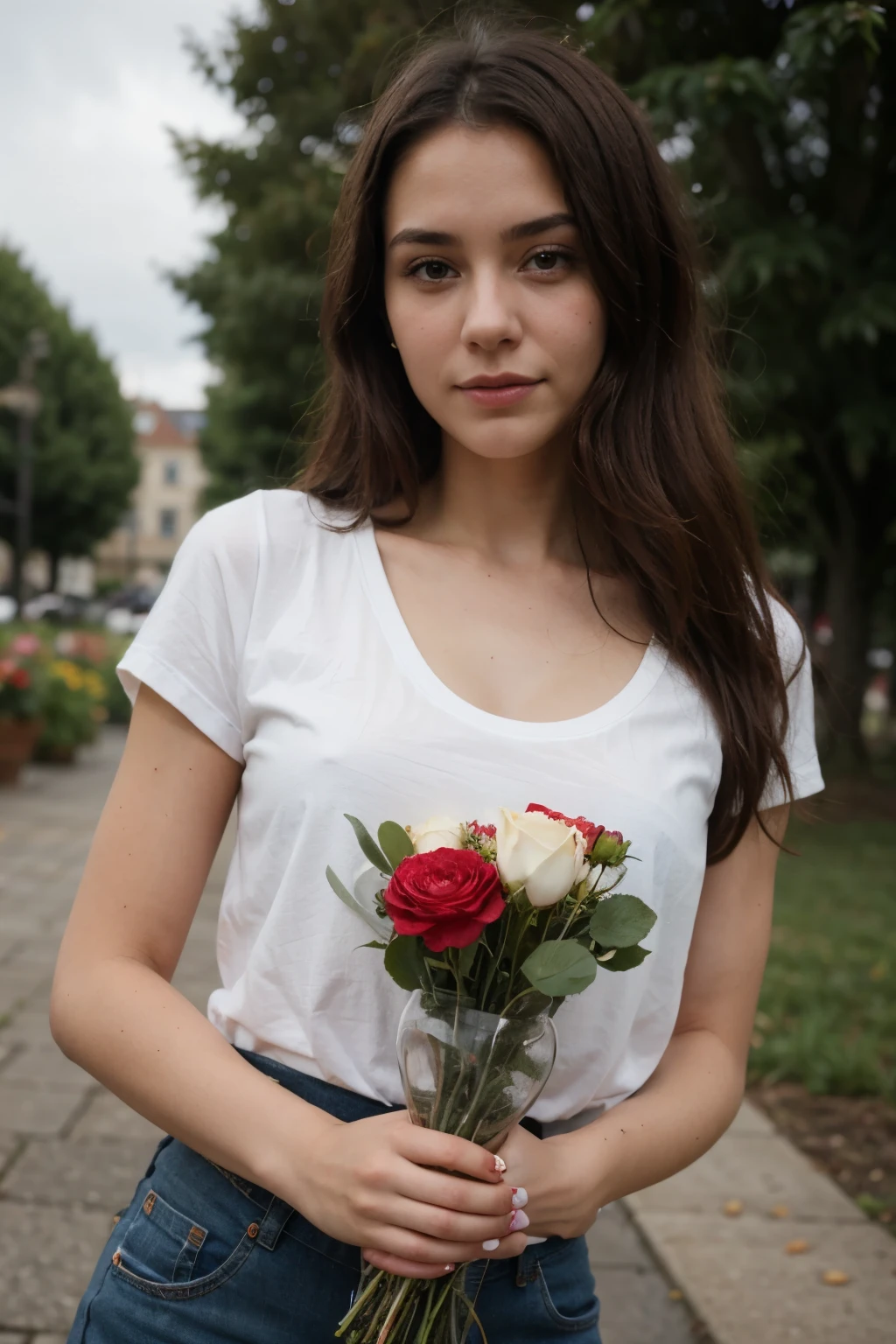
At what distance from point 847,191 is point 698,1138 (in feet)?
25.6

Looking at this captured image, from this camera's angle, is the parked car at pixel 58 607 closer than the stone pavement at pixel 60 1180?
No

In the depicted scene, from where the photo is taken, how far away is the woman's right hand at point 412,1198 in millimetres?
1263

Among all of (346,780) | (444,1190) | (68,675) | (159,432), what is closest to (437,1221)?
(444,1190)

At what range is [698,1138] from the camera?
162cm

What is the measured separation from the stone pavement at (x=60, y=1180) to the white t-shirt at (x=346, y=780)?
1.73 meters

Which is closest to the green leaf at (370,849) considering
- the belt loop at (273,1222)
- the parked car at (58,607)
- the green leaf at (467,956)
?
the green leaf at (467,956)

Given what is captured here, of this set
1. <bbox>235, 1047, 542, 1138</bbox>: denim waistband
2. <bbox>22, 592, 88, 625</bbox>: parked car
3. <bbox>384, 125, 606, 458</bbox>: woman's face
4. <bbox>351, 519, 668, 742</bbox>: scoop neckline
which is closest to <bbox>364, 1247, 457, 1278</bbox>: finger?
<bbox>235, 1047, 542, 1138</bbox>: denim waistband

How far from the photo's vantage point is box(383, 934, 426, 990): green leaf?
1.29m

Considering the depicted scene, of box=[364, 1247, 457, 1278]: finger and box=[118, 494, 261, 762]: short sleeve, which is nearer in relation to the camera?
box=[364, 1247, 457, 1278]: finger

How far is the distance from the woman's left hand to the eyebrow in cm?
103

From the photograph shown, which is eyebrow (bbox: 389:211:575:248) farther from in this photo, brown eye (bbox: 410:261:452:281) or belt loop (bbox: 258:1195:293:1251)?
belt loop (bbox: 258:1195:293:1251)

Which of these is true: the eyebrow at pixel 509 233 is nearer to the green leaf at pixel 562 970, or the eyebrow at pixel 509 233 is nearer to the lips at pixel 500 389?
the lips at pixel 500 389

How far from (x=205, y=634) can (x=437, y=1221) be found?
27.7 inches

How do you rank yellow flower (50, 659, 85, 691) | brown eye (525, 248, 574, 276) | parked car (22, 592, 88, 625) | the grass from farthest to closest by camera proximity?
1. parked car (22, 592, 88, 625)
2. yellow flower (50, 659, 85, 691)
3. the grass
4. brown eye (525, 248, 574, 276)
